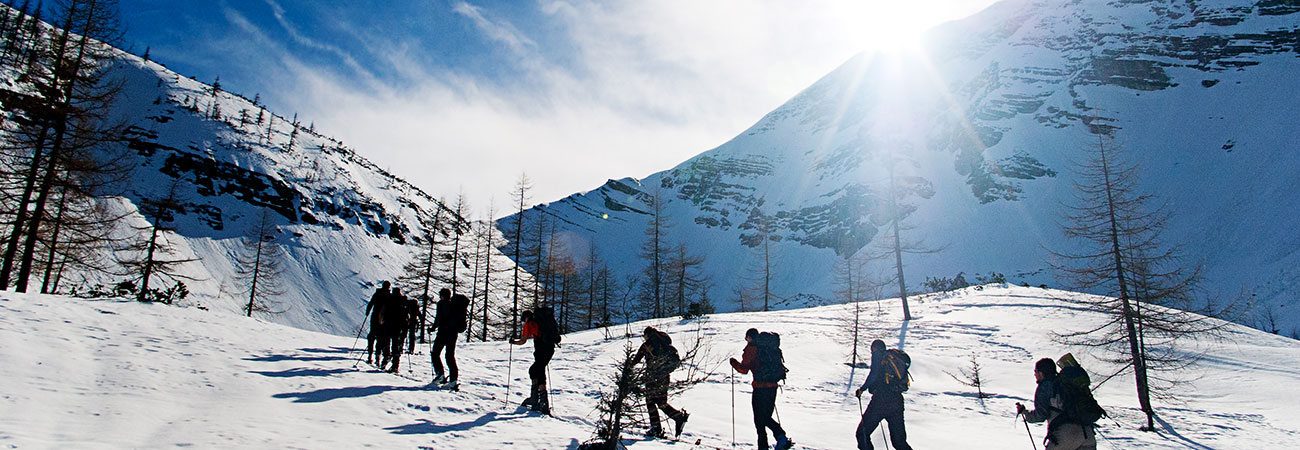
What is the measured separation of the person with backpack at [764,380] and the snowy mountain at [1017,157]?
26974mm

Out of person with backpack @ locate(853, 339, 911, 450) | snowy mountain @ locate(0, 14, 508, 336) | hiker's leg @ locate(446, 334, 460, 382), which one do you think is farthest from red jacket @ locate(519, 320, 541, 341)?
snowy mountain @ locate(0, 14, 508, 336)

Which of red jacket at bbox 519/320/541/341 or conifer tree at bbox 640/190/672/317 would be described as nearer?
red jacket at bbox 519/320/541/341

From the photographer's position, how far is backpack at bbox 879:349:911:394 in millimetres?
6207

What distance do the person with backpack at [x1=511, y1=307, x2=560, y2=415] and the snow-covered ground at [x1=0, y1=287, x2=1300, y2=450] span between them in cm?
47

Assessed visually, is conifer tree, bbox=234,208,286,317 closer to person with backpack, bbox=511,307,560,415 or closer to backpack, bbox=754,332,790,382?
person with backpack, bbox=511,307,560,415

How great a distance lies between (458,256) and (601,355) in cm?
1535

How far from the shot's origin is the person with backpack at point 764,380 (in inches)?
254

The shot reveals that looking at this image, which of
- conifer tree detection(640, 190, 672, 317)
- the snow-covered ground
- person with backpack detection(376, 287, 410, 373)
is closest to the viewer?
the snow-covered ground

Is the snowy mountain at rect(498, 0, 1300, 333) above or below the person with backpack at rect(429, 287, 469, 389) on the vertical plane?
above

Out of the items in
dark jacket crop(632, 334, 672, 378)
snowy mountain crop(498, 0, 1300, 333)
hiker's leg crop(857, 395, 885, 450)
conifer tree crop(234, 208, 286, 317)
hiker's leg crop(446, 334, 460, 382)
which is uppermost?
snowy mountain crop(498, 0, 1300, 333)

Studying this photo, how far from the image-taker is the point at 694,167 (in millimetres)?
134375

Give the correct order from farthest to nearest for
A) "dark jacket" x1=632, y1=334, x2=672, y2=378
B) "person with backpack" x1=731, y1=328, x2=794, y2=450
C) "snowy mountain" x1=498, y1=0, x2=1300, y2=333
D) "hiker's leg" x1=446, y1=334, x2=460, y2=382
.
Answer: "snowy mountain" x1=498, y1=0, x2=1300, y2=333 → "hiker's leg" x1=446, y1=334, x2=460, y2=382 → "person with backpack" x1=731, y1=328, x2=794, y2=450 → "dark jacket" x1=632, y1=334, x2=672, y2=378

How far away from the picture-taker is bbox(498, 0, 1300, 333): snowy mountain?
55281mm

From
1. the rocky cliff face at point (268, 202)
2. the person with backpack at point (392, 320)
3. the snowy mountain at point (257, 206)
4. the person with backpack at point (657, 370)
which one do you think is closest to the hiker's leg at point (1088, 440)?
the person with backpack at point (657, 370)
